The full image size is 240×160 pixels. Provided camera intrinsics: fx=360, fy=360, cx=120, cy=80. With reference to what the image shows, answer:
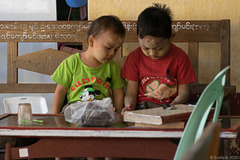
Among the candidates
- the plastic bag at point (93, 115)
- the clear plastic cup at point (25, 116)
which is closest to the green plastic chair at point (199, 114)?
the plastic bag at point (93, 115)

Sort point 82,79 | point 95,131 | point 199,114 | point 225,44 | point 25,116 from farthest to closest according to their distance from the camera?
point 225,44 < point 82,79 < point 25,116 < point 95,131 < point 199,114

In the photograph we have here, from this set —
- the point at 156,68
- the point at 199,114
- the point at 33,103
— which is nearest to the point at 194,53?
the point at 156,68

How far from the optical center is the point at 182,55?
2.09 metres

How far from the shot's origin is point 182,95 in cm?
200

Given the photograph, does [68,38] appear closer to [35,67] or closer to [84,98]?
[35,67]

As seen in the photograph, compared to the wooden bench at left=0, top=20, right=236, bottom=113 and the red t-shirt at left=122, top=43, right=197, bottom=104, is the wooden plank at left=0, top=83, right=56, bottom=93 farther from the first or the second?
the red t-shirt at left=122, top=43, right=197, bottom=104

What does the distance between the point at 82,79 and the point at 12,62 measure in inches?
26.3

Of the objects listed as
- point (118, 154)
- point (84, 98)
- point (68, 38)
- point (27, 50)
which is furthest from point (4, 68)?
point (118, 154)

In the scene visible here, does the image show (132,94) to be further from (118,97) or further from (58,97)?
(58,97)

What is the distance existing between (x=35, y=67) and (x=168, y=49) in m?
0.94

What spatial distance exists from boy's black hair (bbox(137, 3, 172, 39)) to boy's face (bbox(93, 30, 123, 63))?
135 mm

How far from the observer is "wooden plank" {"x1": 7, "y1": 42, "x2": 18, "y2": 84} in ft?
7.98

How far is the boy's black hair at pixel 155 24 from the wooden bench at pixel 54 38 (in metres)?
0.41

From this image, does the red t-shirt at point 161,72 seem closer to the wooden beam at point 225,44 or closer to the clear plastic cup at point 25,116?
the wooden beam at point 225,44
